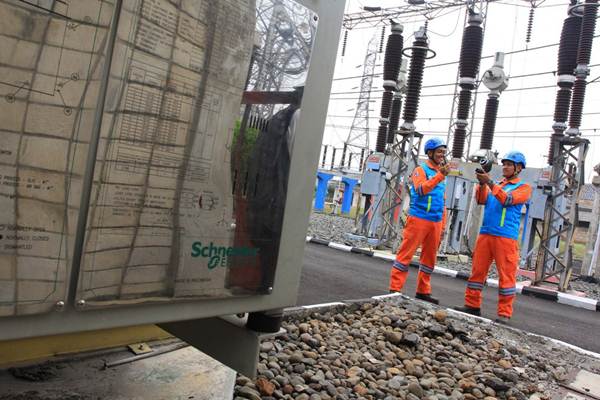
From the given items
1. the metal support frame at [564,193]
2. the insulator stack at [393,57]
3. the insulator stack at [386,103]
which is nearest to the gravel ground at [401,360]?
the metal support frame at [564,193]

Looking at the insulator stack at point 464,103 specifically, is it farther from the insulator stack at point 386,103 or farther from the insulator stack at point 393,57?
the insulator stack at point 386,103

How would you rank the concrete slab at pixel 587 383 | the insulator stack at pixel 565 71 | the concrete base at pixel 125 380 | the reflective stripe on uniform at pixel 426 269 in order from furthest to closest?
the insulator stack at pixel 565 71 < the reflective stripe on uniform at pixel 426 269 < the concrete slab at pixel 587 383 < the concrete base at pixel 125 380

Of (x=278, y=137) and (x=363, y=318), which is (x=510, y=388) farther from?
(x=278, y=137)

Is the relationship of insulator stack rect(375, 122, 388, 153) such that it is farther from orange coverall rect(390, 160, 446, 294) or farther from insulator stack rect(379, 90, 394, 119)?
orange coverall rect(390, 160, 446, 294)

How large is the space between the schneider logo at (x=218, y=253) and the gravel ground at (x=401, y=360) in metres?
1.38

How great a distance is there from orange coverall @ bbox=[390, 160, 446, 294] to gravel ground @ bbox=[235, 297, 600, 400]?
0.96 m

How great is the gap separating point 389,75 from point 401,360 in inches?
451

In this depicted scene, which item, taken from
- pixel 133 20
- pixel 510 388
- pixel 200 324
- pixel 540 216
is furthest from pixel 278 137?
pixel 540 216

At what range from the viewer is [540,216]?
33.8 ft

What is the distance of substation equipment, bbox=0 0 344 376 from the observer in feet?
3.58

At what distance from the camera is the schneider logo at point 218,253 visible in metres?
1.48

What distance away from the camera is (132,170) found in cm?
128

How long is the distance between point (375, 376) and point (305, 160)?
2.21 m

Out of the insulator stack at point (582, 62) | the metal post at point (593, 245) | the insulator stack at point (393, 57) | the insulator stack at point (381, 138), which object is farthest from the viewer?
the insulator stack at point (381, 138)
